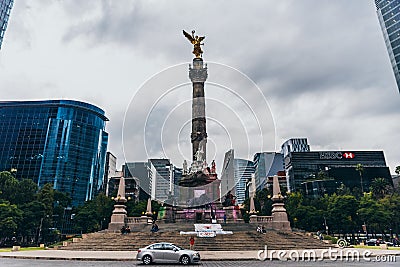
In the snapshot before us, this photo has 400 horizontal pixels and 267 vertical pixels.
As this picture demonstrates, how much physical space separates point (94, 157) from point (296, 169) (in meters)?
66.8

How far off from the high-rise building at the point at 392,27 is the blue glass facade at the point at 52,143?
89.9 metres

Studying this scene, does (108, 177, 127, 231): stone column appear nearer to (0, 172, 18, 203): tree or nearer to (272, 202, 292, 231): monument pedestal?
(272, 202, 292, 231): monument pedestal

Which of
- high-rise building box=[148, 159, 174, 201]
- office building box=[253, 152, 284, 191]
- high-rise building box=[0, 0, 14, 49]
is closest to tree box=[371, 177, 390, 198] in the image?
office building box=[253, 152, 284, 191]

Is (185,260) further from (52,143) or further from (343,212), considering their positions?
(52,143)

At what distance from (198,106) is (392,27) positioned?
202 ft

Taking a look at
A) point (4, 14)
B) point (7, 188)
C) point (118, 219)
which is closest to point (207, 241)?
point (118, 219)

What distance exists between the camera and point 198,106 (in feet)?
175

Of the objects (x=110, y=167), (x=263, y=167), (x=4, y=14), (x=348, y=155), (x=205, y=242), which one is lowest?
(x=205, y=242)

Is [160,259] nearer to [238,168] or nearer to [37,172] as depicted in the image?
[238,168]

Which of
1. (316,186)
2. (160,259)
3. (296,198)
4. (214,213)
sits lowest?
(160,259)

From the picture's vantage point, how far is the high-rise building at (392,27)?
7788cm

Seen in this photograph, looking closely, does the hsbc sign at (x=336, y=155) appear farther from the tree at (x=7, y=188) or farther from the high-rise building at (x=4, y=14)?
the high-rise building at (x=4, y=14)

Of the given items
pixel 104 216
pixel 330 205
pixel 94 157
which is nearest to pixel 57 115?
pixel 94 157

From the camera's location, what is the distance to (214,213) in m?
41.2
